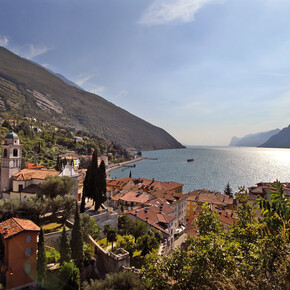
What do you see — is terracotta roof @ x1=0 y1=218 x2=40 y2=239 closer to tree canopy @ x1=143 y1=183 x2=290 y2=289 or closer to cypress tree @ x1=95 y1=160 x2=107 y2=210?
cypress tree @ x1=95 y1=160 x2=107 y2=210

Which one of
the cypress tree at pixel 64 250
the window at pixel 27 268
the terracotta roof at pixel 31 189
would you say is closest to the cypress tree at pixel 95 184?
the terracotta roof at pixel 31 189

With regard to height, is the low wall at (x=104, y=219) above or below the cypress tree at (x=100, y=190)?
below

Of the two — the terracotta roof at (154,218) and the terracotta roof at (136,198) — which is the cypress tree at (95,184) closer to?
the terracotta roof at (154,218)

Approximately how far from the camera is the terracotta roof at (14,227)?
18.5 metres

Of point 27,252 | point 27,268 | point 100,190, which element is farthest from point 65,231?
point 100,190

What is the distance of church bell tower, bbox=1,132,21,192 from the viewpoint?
3148cm

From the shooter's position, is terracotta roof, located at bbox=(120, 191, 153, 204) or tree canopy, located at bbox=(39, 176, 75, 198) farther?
terracotta roof, located at bbox=(120, 191, 153, 204)

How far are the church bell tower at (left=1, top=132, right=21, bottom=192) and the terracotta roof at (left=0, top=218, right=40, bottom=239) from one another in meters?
13.3

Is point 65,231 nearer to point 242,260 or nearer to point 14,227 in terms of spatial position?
point 14,227

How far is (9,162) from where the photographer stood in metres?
31.6

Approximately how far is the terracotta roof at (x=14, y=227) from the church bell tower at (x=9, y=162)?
1330 centimetres

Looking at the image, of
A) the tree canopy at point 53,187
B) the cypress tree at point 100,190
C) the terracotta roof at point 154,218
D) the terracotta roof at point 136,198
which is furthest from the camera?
the terracotta roof at point 136,198

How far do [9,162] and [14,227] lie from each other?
618 inches

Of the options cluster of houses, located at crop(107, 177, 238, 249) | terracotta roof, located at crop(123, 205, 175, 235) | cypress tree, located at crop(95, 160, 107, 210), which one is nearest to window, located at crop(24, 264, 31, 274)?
cypress tree, located at crop(95, 160, 107, 210)
